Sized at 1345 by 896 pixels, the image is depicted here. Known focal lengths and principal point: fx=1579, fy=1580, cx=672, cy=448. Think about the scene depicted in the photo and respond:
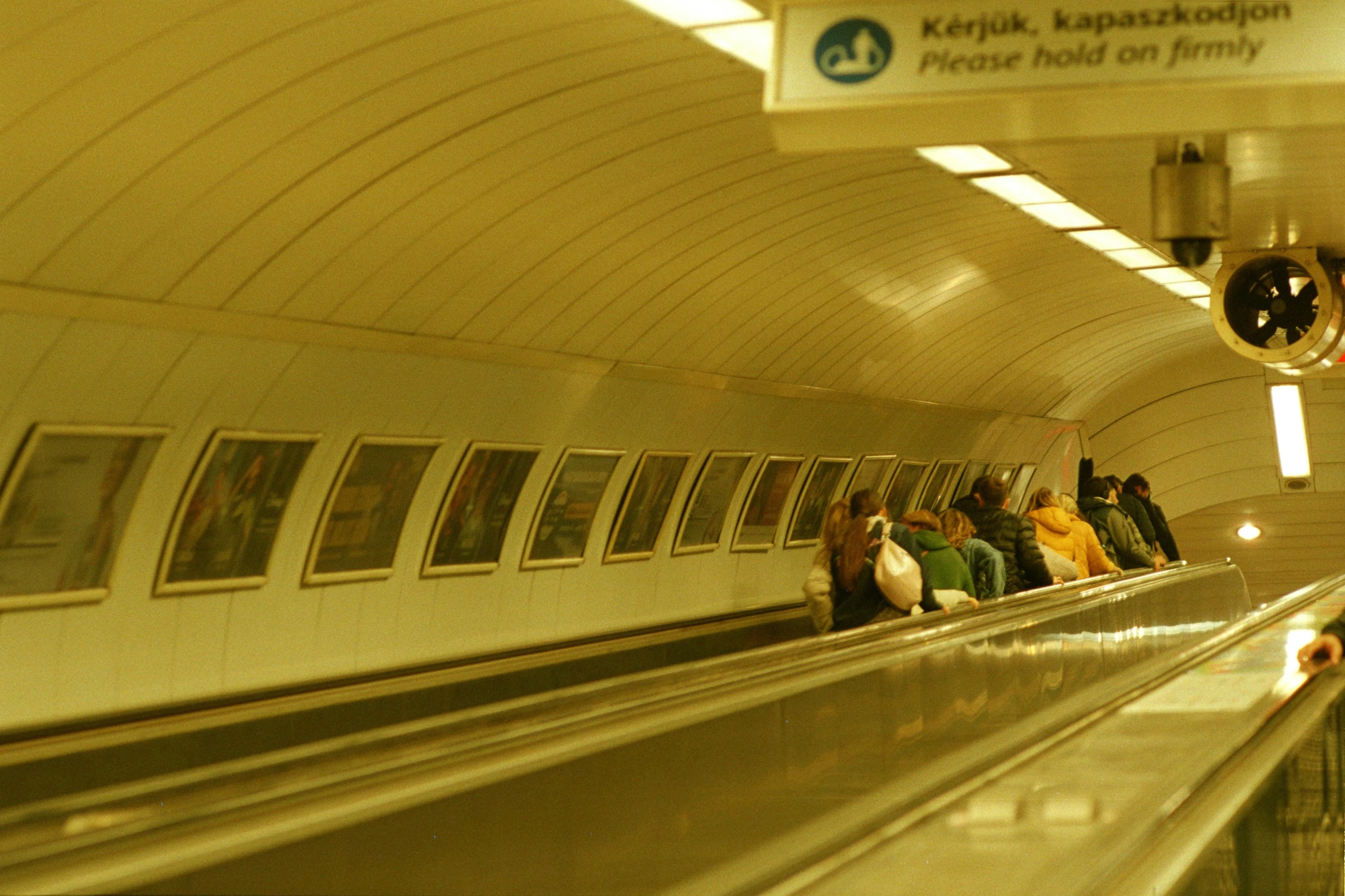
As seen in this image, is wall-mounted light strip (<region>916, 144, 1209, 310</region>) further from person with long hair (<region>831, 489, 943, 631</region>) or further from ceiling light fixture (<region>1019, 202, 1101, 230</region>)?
person with long hair (<region>831, 489, 943, 631</region>)

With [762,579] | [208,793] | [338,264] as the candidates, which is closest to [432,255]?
[338,264]

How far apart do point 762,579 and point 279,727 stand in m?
9.12

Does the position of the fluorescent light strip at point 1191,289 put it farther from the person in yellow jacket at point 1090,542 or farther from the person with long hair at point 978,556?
the person with long hair at point 978,556

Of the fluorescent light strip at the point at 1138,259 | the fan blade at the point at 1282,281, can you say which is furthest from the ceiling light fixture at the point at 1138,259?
the fan blade at the point at 1282,281

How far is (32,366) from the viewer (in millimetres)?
8602

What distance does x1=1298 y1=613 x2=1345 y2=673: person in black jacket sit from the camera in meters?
5.73

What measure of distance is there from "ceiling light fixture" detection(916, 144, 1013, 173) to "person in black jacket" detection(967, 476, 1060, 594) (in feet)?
7.64

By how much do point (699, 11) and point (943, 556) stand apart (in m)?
4.33

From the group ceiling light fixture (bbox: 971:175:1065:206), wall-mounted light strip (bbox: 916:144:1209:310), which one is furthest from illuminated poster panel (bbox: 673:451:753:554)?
ceiling light fixture (bbox: 971:175:1065:206)

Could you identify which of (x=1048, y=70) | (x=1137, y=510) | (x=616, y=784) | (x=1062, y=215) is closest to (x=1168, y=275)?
(x=1137, y=510)

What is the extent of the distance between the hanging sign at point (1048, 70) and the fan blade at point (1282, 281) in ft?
26.8

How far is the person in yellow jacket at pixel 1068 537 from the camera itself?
13727 mm

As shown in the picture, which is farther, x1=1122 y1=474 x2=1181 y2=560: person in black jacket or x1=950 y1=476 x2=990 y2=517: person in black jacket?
x1=1122 y1=474 x2=1181 y2=560: person in black jacket

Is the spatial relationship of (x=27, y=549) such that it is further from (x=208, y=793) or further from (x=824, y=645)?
(x=208, y=793)
